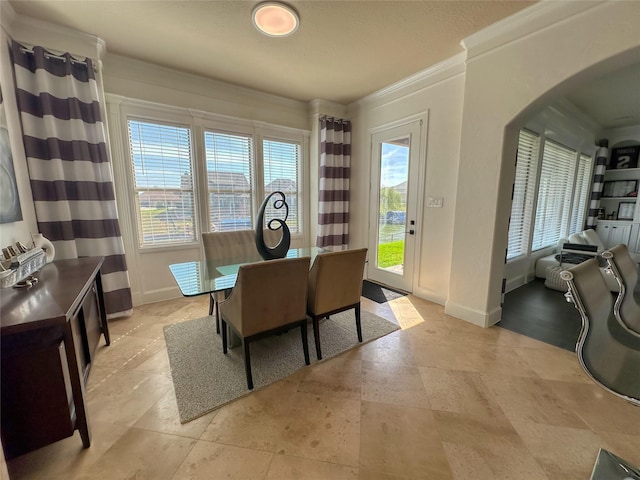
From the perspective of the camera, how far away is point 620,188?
5066 millimetres

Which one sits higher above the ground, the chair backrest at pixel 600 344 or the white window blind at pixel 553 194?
the white window blind at pixel 553 194

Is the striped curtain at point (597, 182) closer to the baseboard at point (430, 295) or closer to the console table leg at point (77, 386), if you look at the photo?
the baseboard at point (430, 295)

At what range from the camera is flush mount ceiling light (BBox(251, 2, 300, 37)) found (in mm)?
1972

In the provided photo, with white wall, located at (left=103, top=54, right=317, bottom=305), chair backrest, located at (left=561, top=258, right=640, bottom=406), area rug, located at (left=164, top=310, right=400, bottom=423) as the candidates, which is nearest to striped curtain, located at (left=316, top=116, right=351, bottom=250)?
white wall, located at (left=103, top=54, right=317, bottom=305)

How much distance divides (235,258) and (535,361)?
8.97 ft

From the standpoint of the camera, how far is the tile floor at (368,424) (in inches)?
50.6

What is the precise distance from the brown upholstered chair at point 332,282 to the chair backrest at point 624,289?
1475 millimetres

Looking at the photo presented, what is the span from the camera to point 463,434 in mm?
1466

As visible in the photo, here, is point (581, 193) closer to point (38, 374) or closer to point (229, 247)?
point (229, 247)

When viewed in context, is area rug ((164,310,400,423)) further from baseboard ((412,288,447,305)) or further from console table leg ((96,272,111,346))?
baseboard ((412,288,447,305))

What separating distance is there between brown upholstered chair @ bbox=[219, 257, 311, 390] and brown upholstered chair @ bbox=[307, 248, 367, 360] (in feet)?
0.43

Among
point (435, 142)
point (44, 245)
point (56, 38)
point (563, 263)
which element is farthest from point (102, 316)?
point (563, 263)

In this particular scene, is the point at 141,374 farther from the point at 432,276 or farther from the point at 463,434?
the point at 432,276

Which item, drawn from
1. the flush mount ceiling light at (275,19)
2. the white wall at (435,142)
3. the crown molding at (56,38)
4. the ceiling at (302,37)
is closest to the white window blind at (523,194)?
the ceiling at (302,37)
